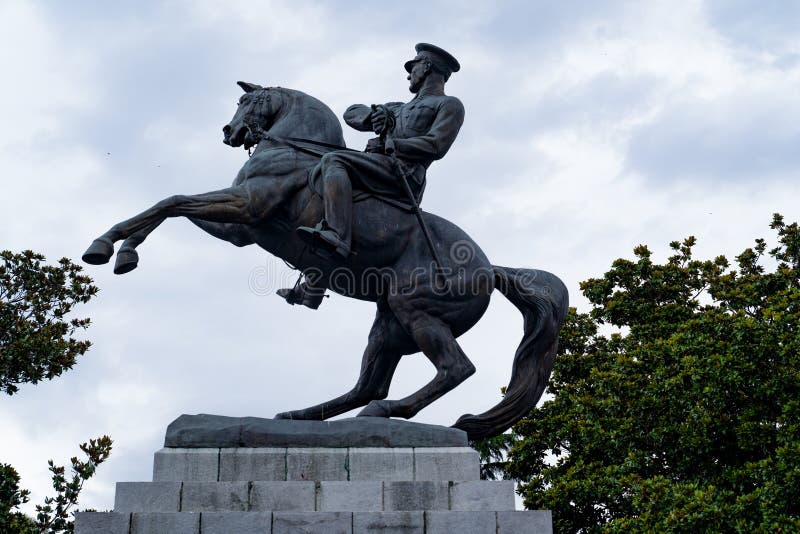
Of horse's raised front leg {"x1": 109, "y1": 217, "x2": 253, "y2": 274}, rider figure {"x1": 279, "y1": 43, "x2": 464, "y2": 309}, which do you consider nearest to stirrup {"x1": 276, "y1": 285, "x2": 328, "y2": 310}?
rider figure {"x1": 279, "y1": 43, "x2": 464, "y2": 309}

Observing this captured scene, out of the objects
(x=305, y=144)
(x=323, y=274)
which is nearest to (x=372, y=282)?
(x=323, y=274)

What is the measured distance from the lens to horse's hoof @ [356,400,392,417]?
7.91 m

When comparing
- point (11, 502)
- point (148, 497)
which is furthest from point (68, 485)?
point (148, 497)

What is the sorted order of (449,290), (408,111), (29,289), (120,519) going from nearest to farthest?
1. (120,519)
2. (449,290)
3. (408,111)
4. (29,289)

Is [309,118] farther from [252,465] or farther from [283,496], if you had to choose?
[283,496]

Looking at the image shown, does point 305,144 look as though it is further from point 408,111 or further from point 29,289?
point 29,289

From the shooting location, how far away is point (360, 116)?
941cm

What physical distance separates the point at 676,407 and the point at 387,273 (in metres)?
8.32

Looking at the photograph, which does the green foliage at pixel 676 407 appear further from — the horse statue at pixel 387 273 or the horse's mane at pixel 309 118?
the horse's mane at pixel 309 118

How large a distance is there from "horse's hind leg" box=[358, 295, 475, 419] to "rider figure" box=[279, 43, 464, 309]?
82cm

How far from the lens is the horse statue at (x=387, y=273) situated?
8.21 meters

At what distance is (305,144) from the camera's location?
8836 millimetres

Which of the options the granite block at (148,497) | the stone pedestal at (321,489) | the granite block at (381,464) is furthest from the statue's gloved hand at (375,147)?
the granite block at (148,497)

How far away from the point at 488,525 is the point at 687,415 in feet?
30.5
